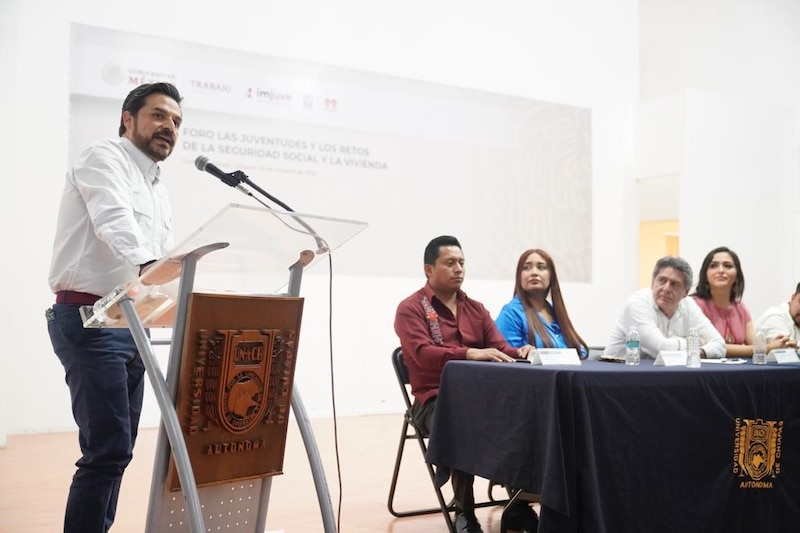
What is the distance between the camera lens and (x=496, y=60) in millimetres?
7637

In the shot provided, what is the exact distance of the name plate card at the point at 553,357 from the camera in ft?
8.77

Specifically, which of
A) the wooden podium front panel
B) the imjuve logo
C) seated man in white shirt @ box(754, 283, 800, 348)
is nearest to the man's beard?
the wooden podium front panel

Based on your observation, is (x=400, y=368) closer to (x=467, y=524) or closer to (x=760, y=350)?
(x=467, y=524)

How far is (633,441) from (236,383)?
→ 4.35 ft

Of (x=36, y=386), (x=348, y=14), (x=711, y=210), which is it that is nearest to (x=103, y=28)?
(x=348, y=14)

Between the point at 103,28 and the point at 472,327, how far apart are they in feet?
12.8

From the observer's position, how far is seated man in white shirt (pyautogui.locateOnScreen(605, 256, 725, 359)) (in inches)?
143

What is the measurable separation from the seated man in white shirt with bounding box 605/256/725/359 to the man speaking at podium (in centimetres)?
226

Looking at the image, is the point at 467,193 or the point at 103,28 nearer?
the point at 103,28

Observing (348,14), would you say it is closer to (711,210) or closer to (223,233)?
(711,210)

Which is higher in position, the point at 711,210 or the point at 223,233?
the point at 711,210

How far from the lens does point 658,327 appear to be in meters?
3.79

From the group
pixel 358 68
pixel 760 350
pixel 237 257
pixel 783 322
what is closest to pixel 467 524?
pixel 760 350

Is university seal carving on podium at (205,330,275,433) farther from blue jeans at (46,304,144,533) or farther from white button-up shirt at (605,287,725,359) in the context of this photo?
white button-up shirt at (605,287,725,359)
